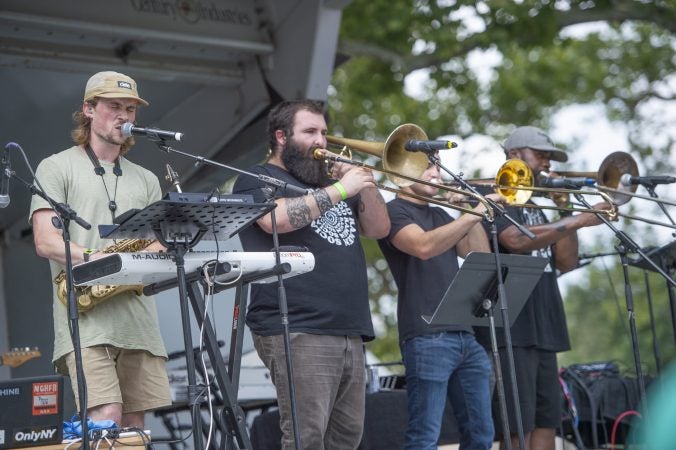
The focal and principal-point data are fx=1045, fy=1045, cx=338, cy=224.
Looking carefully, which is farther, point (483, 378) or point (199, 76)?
point (199, 76)

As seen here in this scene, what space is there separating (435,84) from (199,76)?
170 inches

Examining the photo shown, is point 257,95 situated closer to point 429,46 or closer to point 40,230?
point 40,230

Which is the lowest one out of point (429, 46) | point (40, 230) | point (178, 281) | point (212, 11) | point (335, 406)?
point (335, 406)

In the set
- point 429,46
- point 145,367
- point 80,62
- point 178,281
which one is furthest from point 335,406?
point 429,46

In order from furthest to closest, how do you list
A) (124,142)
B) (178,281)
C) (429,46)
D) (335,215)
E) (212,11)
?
(429,46) → (212,11) → (335,215) → (124,142) → (178,281)

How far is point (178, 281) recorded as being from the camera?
149 inches

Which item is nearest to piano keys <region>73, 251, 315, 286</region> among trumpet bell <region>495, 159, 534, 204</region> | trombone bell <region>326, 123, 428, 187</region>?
trombone bell <region>326, 123, 428, 187</region>

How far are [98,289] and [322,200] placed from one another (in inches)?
40.4

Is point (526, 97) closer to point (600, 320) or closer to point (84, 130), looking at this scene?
point (600, 320)

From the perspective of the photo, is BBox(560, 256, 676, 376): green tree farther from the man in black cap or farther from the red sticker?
the red sticker

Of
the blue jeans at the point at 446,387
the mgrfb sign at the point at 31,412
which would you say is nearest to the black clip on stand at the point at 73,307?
the mgrfb sign at the point at 31,412

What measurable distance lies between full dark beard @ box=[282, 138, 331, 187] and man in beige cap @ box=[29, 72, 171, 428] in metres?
0.68

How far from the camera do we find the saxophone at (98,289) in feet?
13.5

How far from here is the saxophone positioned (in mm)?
4129
